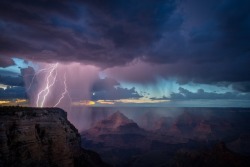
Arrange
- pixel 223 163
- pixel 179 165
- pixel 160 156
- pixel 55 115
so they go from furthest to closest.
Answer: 1. pixel 160 156
2. pixel 179 165
3. pixel 223 163
4. pixel 55 115

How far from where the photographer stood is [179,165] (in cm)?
11788

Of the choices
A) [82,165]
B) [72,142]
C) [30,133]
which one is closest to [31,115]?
[30,133]

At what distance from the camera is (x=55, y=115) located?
200 feet

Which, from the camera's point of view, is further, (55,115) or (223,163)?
(223,163)

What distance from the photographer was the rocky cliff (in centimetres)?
4359

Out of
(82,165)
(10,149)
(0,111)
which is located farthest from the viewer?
(82,165)

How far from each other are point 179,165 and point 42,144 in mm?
84238

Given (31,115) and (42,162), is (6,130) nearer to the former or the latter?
(31,115)


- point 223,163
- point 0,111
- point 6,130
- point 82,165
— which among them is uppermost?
point 0,111

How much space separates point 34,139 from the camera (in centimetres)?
4884

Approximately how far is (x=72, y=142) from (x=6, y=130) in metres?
22.2

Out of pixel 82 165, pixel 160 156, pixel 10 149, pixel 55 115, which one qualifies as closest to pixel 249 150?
pixel 160 156

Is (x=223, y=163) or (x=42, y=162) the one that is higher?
(x=42, y=162)

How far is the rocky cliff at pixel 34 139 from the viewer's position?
43594 millimetres
